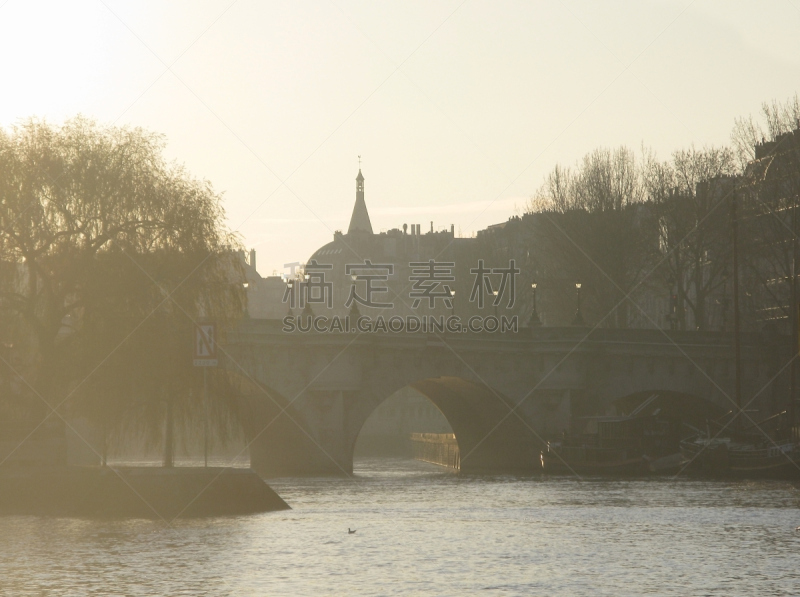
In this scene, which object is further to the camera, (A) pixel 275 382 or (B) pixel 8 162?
(A) pixel 275 382

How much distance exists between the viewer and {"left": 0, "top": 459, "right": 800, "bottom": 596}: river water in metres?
23.5

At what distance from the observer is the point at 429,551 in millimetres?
29719

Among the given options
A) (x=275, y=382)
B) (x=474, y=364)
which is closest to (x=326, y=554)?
(x=275, y=382)

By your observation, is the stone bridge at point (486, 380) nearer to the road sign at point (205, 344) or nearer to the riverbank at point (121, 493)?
the riverbank at point (121, 493)

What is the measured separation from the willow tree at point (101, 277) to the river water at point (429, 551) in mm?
A: 4591

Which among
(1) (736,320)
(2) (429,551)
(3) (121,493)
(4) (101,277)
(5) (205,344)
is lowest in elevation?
(2) (429,551)

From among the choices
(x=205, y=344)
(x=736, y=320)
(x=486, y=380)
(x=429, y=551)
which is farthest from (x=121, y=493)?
(x=736, y=320)

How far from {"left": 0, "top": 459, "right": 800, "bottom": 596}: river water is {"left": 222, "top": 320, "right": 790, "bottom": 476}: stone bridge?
1884 centimetres

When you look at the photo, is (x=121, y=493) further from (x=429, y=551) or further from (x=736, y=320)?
(x=736, y=320)

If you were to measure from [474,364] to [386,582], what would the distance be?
4527cm

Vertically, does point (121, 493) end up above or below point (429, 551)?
above

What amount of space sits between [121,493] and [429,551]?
877 centimetres

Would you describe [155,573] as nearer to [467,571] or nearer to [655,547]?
[467,571]

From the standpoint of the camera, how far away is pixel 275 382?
63688mm
